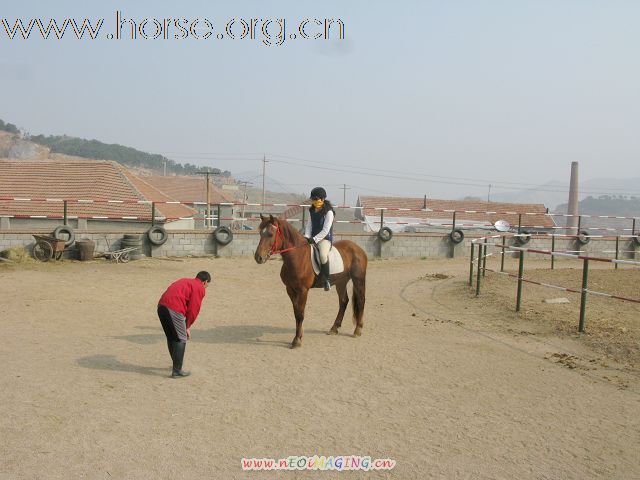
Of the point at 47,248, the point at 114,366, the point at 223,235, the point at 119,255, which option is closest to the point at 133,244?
the point at 119,255

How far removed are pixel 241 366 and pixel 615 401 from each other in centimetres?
398

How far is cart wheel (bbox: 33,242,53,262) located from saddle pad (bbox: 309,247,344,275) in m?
9.56

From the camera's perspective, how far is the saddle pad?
25.9 ft

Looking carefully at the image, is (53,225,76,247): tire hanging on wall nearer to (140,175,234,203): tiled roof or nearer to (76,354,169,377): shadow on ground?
(76,354,169,377): shadow on ground

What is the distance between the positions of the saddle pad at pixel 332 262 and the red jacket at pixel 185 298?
83.0 inches

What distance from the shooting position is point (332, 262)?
26.5ft

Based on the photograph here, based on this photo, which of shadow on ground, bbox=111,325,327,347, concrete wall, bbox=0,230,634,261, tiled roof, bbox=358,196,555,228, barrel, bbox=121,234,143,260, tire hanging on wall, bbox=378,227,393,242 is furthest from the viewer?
tiled roof, bbox=358,196,555,228

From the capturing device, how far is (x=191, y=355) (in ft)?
22.8

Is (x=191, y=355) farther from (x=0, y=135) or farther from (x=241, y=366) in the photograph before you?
(x=0, y=135)

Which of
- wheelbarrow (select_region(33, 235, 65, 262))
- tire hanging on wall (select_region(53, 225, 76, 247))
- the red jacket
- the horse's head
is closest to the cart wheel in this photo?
wheelbarrow (select_region(33, 235, 65, 262))

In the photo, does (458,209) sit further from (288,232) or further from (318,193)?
(288,232)

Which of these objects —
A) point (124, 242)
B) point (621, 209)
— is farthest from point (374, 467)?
→ point (621, 209)

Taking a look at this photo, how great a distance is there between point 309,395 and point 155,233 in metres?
12.1

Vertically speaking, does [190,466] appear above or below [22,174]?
below
